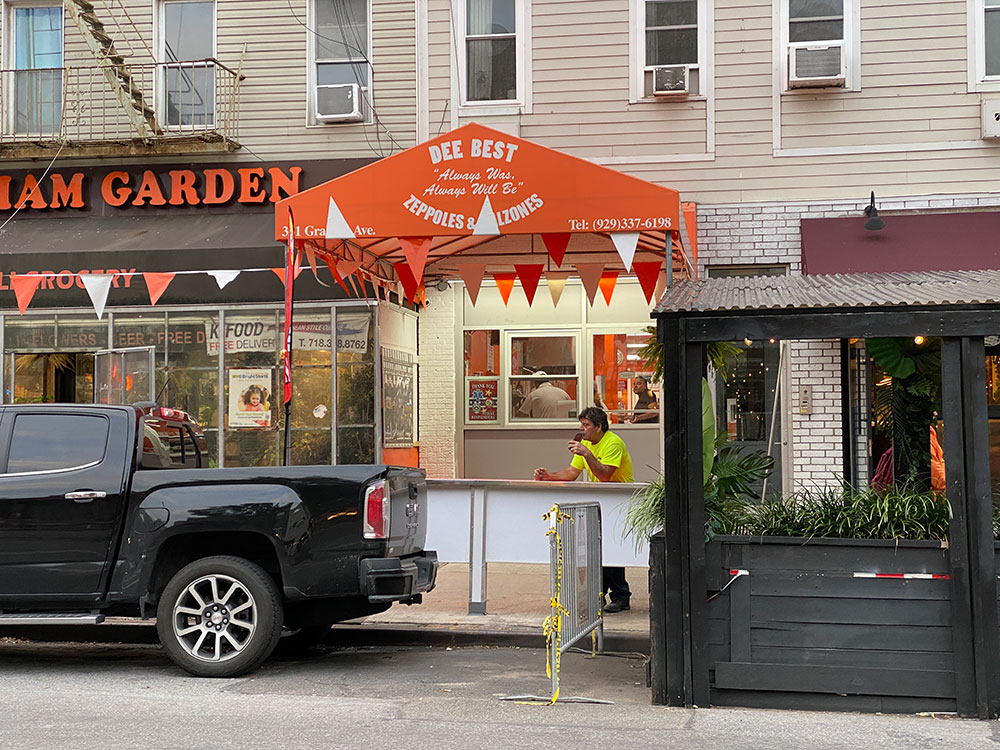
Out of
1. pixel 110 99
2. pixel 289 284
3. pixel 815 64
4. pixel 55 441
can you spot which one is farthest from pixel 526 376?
pixel 55 441

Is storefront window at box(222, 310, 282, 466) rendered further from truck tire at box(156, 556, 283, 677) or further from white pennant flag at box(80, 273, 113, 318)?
truck tire at box(156, 556, 283, 677)

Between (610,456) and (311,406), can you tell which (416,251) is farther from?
(311,406)

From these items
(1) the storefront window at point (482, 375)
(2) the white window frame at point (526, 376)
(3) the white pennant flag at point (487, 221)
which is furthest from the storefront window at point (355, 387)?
(3) the white pennant flag at point (487, 221)

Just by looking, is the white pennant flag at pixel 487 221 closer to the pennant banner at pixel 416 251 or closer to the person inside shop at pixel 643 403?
the pennant banner at pixel 416 251

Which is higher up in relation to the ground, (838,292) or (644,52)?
(644,52)

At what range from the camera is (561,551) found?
7297 millimetres

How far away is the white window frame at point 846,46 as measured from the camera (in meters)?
13.9

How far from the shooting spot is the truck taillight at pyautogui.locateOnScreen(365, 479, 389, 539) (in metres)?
7.68

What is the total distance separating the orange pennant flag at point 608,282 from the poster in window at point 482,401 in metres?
2.77

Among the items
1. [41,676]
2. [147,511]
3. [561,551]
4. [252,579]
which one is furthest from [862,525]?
[41,676]

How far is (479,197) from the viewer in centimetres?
1030

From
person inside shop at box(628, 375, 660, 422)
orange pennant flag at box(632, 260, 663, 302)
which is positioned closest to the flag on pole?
orange pennant flag at box(632, 260, 663, 302)

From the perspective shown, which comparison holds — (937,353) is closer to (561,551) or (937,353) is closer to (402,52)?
(561,551)

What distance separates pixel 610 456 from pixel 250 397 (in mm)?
5649
